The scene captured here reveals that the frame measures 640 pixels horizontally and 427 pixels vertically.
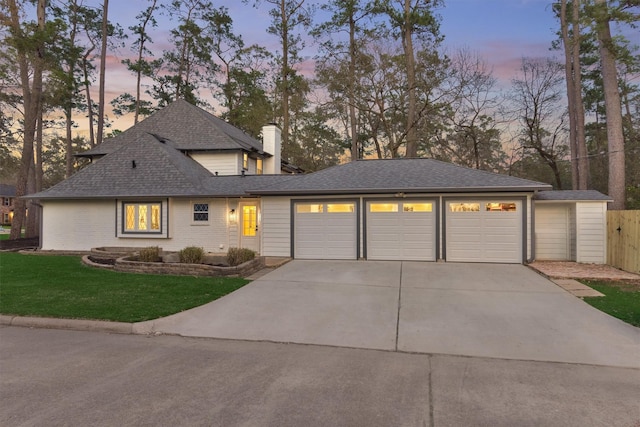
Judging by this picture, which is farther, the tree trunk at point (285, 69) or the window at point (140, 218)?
the tree trunk at point (285, 69)

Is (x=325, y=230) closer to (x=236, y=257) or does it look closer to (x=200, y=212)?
(x=236, y=257)

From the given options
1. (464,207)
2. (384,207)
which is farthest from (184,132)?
(464,207)

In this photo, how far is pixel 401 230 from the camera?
12531 mm

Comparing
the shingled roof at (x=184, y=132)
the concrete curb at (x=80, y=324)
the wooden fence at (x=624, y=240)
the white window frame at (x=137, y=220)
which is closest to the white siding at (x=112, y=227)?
the white window frame at (x=137, y=220)

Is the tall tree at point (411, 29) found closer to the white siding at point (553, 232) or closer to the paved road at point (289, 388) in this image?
the white siding at point (553, 232)

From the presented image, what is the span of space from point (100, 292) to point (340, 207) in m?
A: 7.80

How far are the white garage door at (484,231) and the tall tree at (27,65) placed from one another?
20.6 m

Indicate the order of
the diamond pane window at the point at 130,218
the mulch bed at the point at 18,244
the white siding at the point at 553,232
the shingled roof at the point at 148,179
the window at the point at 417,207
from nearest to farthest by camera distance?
the window at the point at 417,207 → the white siding at the point at 553,232 → the shingled roof at the point at 148,179 → the diamond pane window at the point at 130,218 → the mulch bed at the point at 18,244

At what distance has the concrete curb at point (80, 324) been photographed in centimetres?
569

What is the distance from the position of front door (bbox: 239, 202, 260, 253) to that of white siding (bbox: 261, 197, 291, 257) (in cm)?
108

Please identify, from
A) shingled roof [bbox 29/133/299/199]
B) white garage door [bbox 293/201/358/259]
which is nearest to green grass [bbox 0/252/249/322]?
white garage door [bbox 293/201/358/259]

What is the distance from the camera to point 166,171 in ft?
49.7

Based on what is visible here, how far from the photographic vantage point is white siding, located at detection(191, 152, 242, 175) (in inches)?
715

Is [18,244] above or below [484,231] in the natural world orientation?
below
